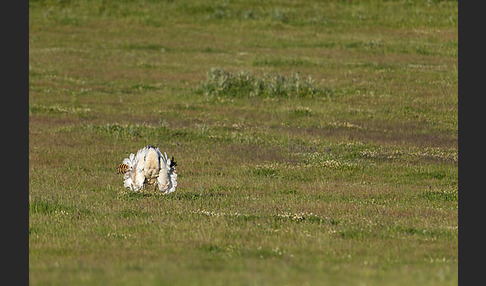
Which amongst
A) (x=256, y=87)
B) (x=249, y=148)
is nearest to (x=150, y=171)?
(x=249, y=148)

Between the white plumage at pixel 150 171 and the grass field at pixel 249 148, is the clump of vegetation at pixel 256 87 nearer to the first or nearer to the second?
the grass field at pixel 249 148

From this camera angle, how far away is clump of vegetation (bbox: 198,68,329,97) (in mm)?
35031

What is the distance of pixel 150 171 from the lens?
16.6 meters

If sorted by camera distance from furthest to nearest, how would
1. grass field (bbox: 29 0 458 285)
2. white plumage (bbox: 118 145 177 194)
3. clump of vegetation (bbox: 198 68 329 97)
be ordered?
clump of vegetation (bbox: 198 68 329 97) → white plumage (bbox: 118 145 177 194) → grass field (bbox: 29 0 458 285)

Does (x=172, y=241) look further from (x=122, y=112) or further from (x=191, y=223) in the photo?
(x=122, y=112)

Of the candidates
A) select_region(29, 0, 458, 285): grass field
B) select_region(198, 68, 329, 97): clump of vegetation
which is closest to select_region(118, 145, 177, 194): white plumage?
select_region(29, 0, 458, 285): grass field

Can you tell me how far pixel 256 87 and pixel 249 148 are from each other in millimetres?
11156

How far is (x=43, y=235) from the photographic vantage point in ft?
43.4

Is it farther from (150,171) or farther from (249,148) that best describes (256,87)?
(150,171)

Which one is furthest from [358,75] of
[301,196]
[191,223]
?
[191,223]

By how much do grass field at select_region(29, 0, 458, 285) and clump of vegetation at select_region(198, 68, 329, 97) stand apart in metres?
0.06

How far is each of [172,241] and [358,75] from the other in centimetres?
2893

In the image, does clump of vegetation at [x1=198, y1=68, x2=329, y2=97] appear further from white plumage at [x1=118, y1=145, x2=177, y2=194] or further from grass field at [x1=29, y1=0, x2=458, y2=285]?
white plumage at [x1=118, y1=145, x2=177, y2=194]

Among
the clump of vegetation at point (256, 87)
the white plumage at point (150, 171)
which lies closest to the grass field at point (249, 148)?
the clump of vegetation at point (256, 87)
